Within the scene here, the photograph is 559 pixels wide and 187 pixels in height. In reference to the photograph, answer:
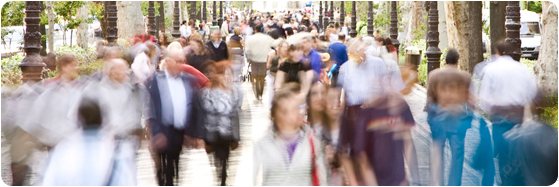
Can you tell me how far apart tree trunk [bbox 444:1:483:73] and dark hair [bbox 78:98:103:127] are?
11.8 metres

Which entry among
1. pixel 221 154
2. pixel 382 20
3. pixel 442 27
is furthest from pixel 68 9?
pixel 382 20

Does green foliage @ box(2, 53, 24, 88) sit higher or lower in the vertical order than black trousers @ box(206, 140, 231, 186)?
higher

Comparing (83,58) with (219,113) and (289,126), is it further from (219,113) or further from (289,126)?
(289,126)

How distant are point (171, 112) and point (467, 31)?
10518 millimetres

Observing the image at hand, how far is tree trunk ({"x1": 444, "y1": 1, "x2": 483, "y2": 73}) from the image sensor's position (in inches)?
634

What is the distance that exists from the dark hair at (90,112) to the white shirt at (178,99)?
140 cm

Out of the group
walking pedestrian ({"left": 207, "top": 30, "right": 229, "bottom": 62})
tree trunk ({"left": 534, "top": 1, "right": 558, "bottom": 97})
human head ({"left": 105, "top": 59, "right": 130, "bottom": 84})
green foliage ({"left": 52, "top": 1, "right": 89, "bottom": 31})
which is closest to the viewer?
human head ({"left": 105, "top": 59, "right": 130, "bottom": 84})

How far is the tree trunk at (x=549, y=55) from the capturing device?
39.1ft

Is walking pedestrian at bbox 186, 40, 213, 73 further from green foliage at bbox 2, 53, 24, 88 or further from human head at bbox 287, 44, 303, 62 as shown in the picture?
green foliage at bbox 2, 53, 24, 88

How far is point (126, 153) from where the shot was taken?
5953 mm

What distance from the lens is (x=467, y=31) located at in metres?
16.2

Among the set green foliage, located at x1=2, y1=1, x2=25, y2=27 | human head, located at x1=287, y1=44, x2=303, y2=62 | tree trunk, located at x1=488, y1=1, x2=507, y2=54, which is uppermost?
green foliage, located at x1=2, y1=1, x2=25, y2=27

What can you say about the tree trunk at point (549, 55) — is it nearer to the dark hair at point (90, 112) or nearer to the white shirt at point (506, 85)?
the white shirt at point (506, 85)

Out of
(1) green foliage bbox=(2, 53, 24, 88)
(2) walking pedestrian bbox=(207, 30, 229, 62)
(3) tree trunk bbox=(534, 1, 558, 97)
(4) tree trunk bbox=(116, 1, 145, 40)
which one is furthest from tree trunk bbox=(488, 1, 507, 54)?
(4) tree trunk bbox=(116, 1, 145, 40)
